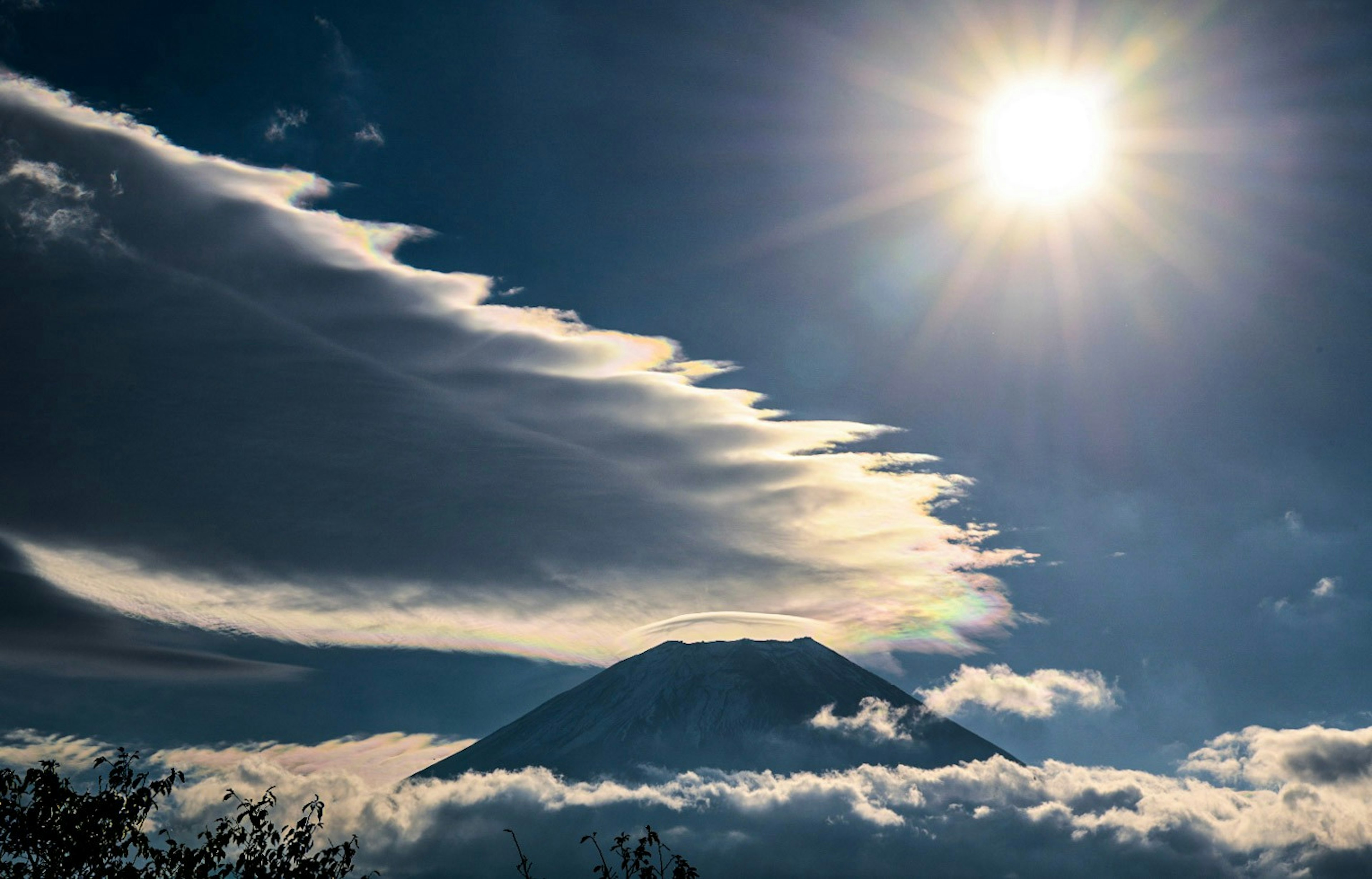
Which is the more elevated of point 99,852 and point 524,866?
point 524,866

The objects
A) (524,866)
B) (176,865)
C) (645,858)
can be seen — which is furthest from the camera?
(645,858)

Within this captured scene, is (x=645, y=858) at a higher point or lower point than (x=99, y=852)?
higher

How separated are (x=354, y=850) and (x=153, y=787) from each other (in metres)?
6.25

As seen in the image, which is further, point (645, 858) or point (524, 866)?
point (645, 858)

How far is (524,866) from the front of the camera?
23031 mm

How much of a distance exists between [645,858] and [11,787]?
18193mm

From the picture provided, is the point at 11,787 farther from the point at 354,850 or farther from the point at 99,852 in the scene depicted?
the point at 354,850

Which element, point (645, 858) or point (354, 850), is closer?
point (354, 850)

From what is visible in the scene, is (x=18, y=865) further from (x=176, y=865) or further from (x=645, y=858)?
(x=645, y=858)

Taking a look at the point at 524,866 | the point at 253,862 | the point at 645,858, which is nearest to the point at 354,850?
the point at 253,862

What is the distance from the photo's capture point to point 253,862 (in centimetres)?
2686

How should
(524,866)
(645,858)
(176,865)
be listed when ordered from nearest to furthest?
(524,866)
(176,865)
(645,858)

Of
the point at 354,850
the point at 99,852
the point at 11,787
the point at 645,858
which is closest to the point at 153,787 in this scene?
the point at 99,852

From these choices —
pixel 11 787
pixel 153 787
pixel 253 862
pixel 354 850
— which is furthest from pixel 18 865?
pixel 354 850
